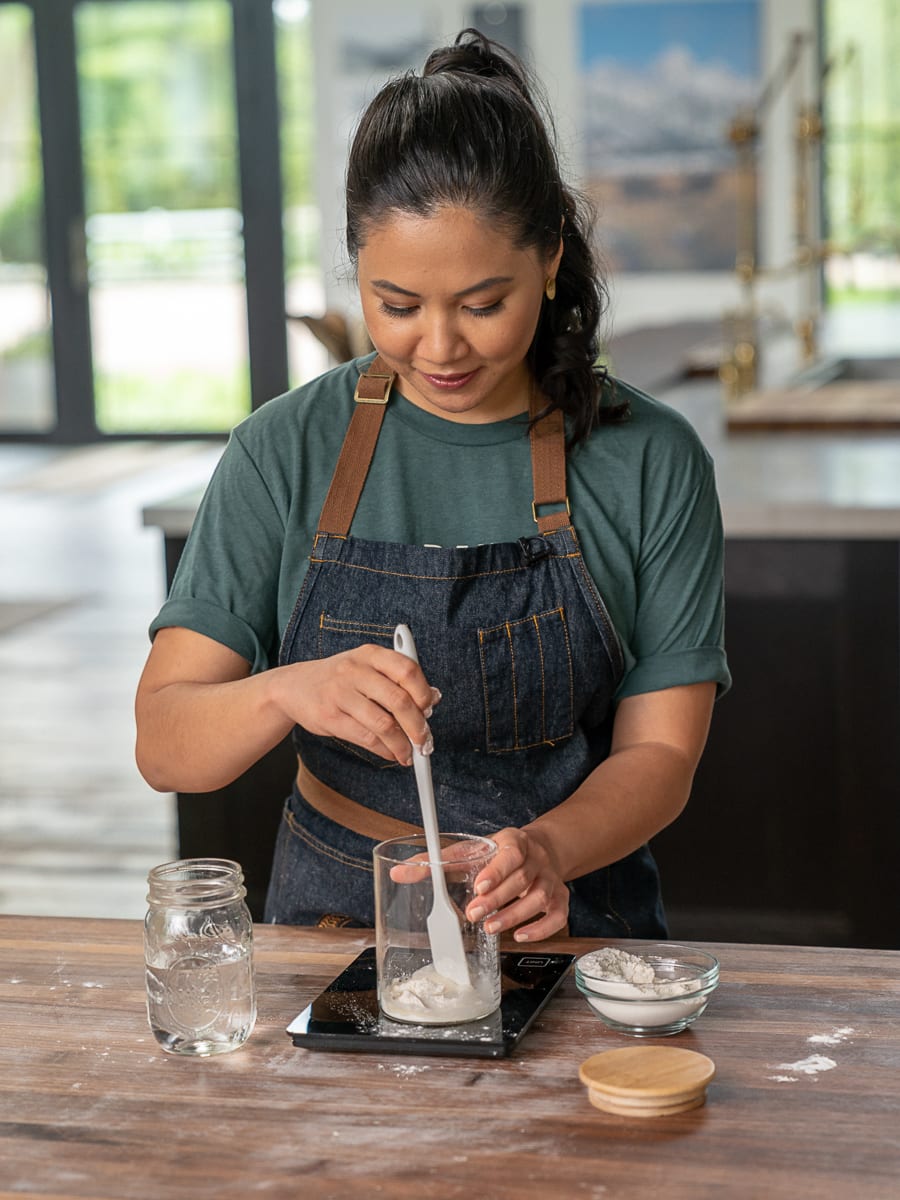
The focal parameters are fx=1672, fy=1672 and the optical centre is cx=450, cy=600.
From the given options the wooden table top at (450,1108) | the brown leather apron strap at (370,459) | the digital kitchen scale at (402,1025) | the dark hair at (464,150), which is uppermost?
the dark hair at (464,150)

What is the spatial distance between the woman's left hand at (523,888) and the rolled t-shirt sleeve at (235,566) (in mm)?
374

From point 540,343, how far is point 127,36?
9.10m

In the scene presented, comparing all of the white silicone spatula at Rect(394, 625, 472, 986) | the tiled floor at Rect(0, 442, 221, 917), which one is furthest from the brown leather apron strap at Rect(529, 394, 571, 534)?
the tiled floor at Rect(0, 442, 221, 917)

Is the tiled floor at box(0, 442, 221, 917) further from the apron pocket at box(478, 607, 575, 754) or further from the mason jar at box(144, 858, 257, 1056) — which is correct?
the mason jar at box(144, 858, 257, 1056)

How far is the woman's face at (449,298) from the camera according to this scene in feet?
4.52

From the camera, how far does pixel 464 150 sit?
4.64 feet

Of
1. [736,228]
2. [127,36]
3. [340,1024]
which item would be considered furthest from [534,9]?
[340,1024]

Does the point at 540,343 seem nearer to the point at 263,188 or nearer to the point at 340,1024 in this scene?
the point at 340,1024

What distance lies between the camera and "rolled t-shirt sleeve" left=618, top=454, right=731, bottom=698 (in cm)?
155

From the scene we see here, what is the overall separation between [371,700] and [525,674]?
→ 36 centimetres

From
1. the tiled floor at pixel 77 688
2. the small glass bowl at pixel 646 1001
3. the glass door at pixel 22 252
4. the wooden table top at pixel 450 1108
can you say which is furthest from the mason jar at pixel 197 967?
the glass door at pixel 22 252

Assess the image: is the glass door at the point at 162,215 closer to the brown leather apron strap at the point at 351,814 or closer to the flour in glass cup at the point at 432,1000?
the brown leather apron strap at the point at 351,814

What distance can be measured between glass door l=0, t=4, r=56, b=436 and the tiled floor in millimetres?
1293

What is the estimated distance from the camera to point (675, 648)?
1.56 meters
